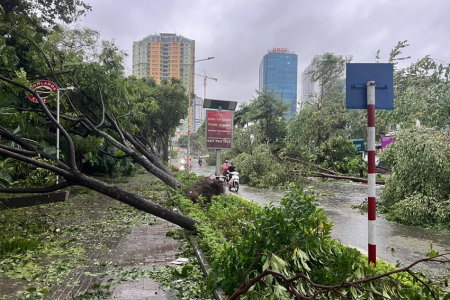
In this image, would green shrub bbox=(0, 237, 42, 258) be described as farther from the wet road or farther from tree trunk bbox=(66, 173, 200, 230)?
the wet road

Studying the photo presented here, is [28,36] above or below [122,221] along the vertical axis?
above

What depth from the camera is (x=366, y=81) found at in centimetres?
339

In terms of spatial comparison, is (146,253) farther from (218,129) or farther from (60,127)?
(218,129)

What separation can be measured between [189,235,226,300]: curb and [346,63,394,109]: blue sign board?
236 cm

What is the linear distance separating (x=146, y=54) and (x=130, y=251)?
56321 millimetres

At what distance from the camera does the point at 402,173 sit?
8.21 meters

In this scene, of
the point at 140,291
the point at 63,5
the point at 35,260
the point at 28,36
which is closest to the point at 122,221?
the point at 35,260

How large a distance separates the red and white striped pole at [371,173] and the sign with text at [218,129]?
779 centimetres

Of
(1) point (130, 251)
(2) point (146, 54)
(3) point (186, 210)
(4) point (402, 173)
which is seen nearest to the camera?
(1) point (130, 251)

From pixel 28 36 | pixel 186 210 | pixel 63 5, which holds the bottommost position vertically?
pixel 186 210

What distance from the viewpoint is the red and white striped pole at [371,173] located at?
317 cm

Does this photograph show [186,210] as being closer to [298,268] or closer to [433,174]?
[298,268]

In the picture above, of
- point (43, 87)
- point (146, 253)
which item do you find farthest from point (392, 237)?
point (43, 87)

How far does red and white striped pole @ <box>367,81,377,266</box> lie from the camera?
10.4ft
